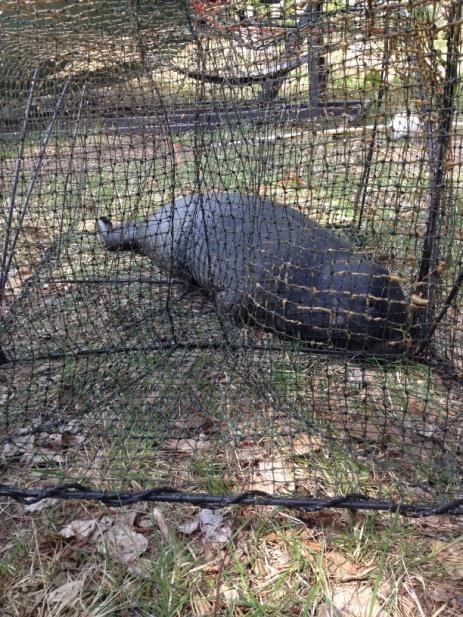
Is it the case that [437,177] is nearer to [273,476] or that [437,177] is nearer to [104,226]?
[273,476]

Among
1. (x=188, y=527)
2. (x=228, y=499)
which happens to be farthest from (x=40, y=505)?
(x=228, y=499)

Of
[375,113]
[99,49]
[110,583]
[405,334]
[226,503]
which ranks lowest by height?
[110,583]

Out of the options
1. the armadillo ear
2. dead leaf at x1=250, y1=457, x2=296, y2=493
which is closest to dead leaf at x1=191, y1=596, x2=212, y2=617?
dead leaf at x1=250, y1=457, x2=296, y2=493

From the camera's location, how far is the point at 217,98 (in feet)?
7.79

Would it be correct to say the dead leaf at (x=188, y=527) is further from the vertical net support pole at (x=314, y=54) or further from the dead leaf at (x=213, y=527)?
the vertical net support pole at (x=314, y=54)

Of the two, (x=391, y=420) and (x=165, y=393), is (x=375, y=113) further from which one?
(x=165, y=393)

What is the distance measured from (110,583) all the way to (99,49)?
6.82ft

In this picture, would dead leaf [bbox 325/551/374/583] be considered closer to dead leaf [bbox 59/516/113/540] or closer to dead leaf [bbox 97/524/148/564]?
dead leaf [bbox 97/524/148/564]

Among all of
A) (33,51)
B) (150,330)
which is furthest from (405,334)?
(33,51)

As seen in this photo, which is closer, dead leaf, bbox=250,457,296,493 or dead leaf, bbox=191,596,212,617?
dead leaf, bbox=191,596,212,617

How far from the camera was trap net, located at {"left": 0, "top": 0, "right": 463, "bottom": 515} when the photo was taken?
1816 millimetres

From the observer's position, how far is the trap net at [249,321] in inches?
71.5

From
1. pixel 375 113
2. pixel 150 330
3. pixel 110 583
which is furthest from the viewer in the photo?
pixel 150 330

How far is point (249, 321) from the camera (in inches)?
106
